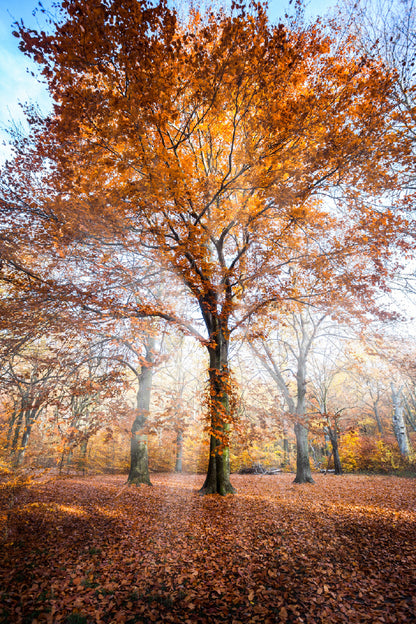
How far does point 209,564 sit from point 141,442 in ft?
25.5

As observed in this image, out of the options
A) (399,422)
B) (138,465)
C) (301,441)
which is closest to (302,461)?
(301,441)

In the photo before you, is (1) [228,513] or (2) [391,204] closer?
(1) [228,513]

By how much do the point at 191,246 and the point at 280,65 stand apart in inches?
180

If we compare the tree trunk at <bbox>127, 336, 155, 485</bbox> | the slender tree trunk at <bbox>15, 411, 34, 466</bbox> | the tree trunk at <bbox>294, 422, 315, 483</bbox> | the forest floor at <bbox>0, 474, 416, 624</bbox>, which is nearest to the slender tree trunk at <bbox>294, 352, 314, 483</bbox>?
the tree trunk at <bbox>294, 422, 315, 483</bbox>

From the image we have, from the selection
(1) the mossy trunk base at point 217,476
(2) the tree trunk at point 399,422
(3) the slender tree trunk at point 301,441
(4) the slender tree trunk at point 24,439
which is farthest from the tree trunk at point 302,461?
(4) the slender tree trunk at point 24,439

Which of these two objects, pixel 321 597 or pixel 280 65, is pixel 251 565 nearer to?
pixel 321 597

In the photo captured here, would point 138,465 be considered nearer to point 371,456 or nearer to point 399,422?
point 399,422

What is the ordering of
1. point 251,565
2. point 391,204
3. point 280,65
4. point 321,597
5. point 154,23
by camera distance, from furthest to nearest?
1. point 391,204
2. point 280,65
3. point 154,23
4. point 251,565
5. point 321,597

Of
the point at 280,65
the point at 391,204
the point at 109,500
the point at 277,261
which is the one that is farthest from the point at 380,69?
the point at 109,500

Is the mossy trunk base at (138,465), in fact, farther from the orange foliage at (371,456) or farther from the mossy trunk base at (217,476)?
the orange foliage at (371,456)

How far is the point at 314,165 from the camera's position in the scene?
22.4 ft

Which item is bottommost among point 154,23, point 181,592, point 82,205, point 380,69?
point 181,592

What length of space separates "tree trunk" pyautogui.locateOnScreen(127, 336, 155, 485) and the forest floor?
412cm

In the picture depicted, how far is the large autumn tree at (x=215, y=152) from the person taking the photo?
17.9 feet
